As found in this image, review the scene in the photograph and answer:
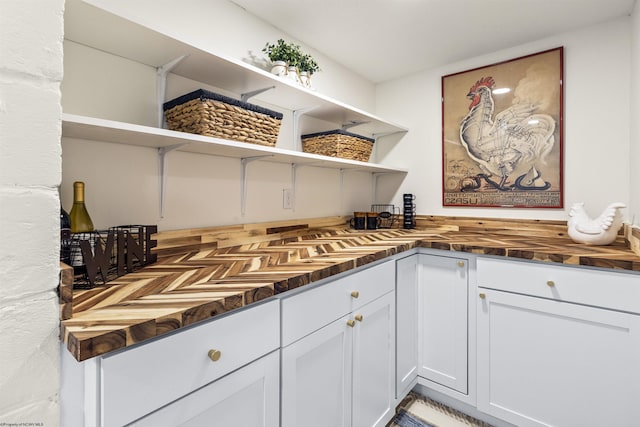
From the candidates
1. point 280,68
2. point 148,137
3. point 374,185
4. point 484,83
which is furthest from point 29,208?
point 484,83

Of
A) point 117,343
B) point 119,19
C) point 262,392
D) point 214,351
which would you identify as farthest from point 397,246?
Result: point 119,19

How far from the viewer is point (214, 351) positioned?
0.82 metres

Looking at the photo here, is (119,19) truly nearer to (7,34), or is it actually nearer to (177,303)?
(7,34)

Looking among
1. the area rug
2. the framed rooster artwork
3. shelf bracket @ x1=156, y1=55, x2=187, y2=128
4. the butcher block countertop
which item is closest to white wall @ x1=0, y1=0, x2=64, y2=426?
the butcher block countertop

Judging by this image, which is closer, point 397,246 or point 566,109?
point 397,246

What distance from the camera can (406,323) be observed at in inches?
70.0

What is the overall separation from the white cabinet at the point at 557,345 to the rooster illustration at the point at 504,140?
32.6 inches

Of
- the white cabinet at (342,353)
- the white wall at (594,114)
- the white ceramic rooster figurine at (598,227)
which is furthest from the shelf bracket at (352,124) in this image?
the white ceramic rooster figurine at (598,227)

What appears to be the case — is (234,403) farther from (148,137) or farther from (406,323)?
(406,323)

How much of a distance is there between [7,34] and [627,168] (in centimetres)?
264

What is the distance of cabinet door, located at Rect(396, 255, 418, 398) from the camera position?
1698mm

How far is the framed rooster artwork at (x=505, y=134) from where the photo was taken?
6.65 feet

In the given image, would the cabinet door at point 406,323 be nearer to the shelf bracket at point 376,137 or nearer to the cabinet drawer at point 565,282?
the cabinet drawer at point 565,282

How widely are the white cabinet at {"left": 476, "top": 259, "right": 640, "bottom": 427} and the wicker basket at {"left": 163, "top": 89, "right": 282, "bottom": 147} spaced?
1299 millimetres
